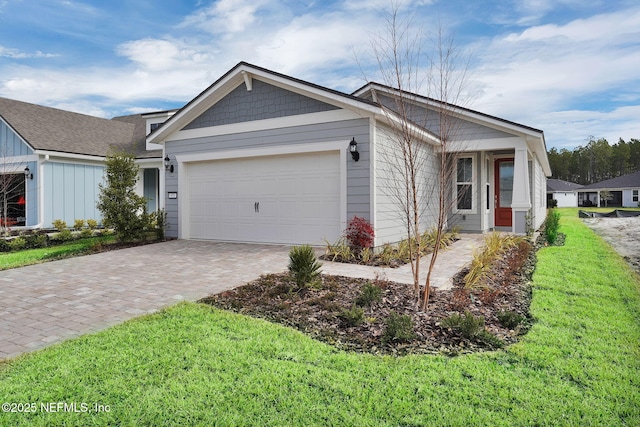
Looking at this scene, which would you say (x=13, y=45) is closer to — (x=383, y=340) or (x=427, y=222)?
(x=427, y=222)

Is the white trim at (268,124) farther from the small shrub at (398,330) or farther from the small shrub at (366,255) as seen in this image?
the small shrub at (398,330)

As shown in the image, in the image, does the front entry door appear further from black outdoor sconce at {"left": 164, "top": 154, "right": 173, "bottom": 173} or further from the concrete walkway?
black outdoor sconce at {"left": 164, "top": 154, "right": 173, "bottom": 173}

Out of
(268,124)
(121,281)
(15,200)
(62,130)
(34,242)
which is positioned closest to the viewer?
(121,281)

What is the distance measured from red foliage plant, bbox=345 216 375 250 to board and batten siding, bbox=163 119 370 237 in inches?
12.8

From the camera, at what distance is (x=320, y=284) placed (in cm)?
573

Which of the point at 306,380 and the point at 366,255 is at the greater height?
the point at 366,255

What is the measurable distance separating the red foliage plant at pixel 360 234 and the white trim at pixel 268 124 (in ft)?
7.77

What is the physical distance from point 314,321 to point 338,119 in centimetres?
582

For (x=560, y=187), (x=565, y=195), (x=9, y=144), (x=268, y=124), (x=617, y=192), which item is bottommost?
(x=565, y=195)

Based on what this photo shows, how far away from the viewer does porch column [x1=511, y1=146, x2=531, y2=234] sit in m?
11.7

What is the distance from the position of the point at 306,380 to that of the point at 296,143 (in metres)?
7.38

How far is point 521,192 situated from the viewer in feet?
38.7

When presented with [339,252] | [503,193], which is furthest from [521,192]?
[339,252]

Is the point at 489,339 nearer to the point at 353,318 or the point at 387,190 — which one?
the point at 353,318
